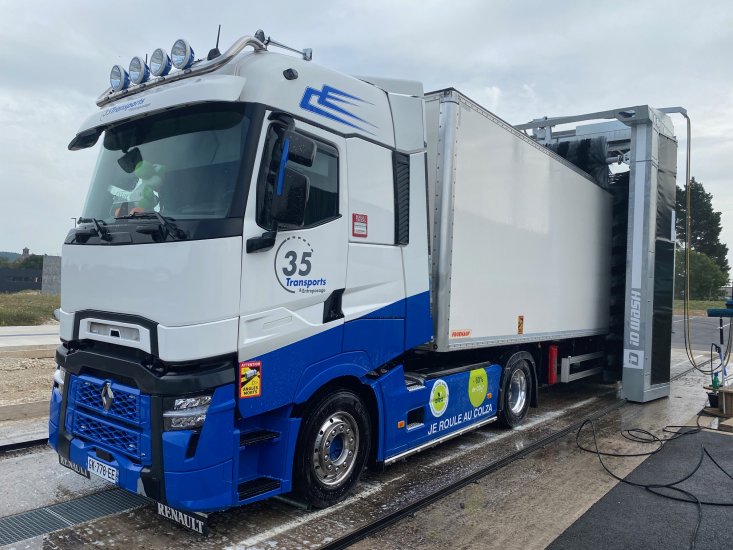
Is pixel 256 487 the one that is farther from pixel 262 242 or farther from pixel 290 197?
pixel 290 197

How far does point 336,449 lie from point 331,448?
0.24 ft

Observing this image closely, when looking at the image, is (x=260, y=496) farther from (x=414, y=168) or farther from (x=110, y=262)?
(x=414, y=168)

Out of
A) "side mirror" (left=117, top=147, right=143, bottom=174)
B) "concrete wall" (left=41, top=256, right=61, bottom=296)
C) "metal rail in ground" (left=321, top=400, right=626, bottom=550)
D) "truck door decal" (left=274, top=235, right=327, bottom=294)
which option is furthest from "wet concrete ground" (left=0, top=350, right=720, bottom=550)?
"concrete wall" (left=41, top=256, right=61, bottom=296)

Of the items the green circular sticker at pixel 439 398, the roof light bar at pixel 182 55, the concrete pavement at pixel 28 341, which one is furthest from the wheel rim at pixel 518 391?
the concrete pavement at pixel 28 341

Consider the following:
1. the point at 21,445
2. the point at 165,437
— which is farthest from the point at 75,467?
the point at 21,445

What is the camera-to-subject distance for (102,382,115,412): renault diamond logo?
3.79 m

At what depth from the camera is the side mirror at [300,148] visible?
3773 mm

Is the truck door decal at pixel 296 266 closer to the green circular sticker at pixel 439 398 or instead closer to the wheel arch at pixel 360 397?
the wheel arch at pixel 360 397

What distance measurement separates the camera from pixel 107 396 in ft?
12.5

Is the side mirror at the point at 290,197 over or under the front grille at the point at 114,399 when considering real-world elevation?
over

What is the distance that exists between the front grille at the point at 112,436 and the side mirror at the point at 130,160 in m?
1.80

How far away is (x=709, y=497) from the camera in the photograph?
193 inches

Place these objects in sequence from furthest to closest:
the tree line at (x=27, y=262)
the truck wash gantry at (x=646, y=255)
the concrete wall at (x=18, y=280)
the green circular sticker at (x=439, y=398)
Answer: the tree line at (x=27, y=262) → the concrete wall at (x=18, y=280) → the truck wash gantry at (x=646, y=255) → the green circular sticker at (x=439, y=398)

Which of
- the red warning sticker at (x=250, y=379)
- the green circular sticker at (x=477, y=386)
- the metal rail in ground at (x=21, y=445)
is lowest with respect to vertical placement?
the metal rail in ground at (x=21, y=445)
